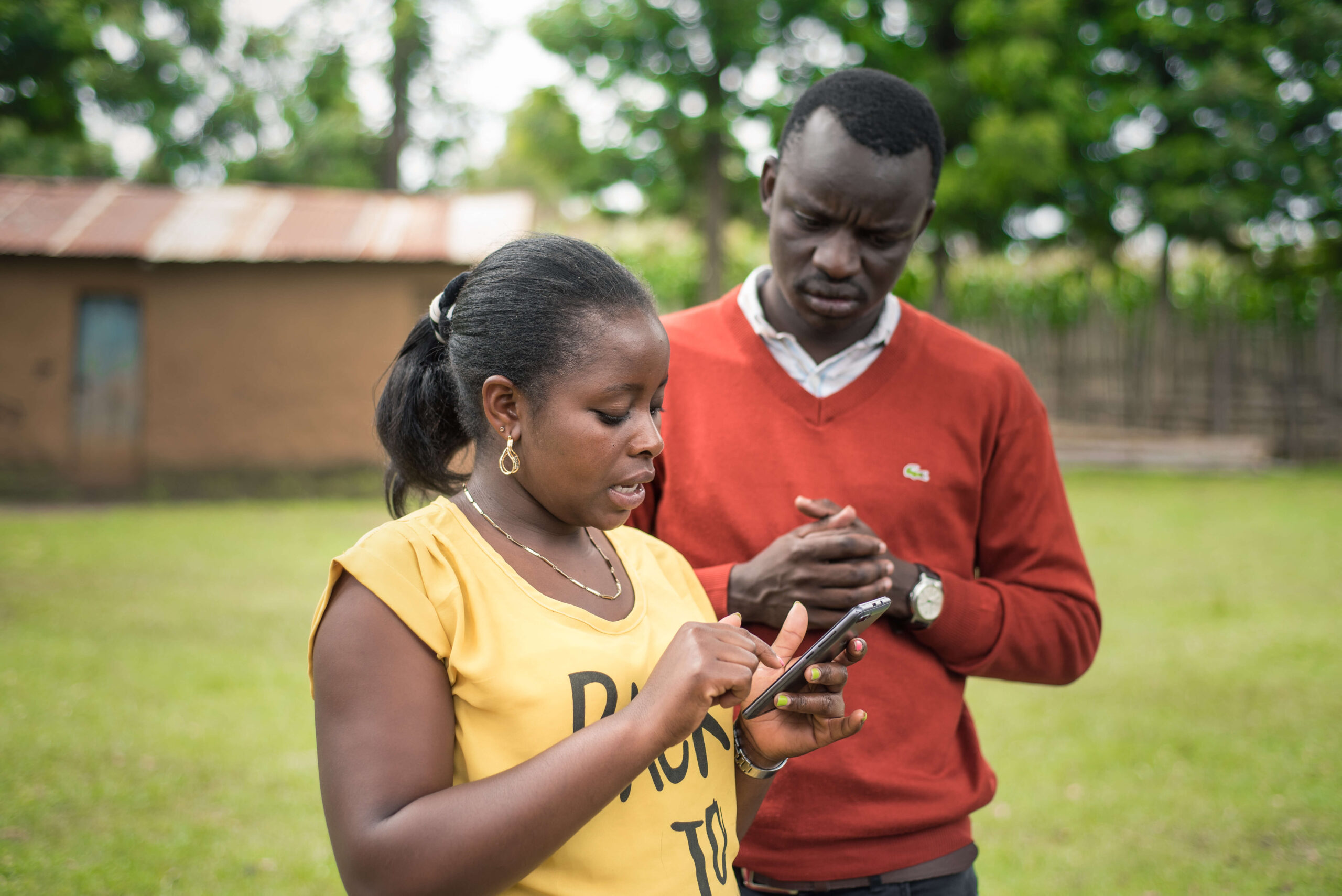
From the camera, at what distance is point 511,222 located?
14078 mm

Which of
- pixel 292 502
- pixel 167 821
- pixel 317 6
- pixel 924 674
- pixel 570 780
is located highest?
pixel 317 6

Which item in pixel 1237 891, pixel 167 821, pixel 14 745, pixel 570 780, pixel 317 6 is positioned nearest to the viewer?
pixel 570 780

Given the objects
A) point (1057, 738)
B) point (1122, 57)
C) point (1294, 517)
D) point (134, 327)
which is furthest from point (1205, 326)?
point (134, 327)

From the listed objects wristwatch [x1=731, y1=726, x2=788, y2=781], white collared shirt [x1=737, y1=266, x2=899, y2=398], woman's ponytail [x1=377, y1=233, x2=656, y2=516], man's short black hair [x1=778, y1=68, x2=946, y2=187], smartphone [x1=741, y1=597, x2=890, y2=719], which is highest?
man's short black hair [x1=778, y1=68, x2=946, y2=187]

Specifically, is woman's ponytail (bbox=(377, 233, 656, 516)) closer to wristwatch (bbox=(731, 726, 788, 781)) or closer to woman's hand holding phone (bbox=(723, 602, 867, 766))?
woman's hand holding phone (bbox=(723, 602, 867, 766))

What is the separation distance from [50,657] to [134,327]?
27.3ft

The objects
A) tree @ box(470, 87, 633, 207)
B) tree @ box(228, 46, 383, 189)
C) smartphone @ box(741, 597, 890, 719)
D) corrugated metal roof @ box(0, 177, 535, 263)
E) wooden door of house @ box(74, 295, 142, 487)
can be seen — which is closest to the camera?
smartphone @ box(741, 597, 890, 719)

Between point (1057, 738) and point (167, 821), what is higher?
point (167, 821)

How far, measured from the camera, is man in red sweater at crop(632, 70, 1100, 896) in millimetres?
2035

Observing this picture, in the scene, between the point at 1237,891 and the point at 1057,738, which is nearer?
the point at 1237,891

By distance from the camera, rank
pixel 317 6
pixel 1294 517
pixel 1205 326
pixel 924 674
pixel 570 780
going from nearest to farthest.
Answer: pixel 570 780 → pixel 924 674 → pixel 1294 517 → pixel 1205 326 → pixel 317 6

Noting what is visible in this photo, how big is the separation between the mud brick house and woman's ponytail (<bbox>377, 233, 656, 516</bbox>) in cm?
1194

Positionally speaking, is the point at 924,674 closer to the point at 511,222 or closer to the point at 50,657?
the point at 50,657

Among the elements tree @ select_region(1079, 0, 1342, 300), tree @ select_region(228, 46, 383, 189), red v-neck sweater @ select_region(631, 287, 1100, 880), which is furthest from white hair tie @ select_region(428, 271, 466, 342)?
tree @ select_region(228, 46, 383, 189)
